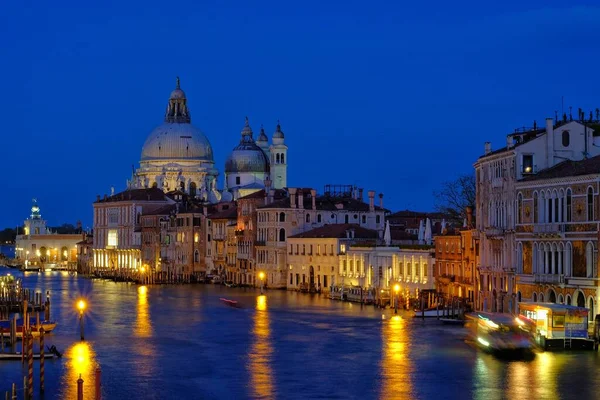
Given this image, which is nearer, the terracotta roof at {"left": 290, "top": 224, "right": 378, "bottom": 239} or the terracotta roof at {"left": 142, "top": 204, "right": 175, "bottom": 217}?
the terracotta roof at {"left": 290, "top": 224, "right": 378, "bottom": 239}

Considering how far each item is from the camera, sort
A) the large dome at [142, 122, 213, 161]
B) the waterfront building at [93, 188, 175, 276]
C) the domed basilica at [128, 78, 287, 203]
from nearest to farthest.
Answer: the waterfront building at [93, 188, 175, 276], the domed basilica at [128, 78, 287, 203], the large dome at [142, 122, 213, 161]

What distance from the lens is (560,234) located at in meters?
42.0

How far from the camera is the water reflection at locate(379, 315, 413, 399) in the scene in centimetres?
3073

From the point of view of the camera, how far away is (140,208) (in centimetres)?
11150

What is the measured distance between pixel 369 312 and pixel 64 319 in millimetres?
11574

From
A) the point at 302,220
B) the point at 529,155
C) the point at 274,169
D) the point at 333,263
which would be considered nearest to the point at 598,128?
the point at 529,155

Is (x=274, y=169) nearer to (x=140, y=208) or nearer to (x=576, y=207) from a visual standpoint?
(x=140, y=208)

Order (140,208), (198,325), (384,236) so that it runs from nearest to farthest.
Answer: (198,325) → (384,236) → (140,208)

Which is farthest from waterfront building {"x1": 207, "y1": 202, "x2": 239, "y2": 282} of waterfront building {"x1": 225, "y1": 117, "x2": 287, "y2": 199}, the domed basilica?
the domed basilica

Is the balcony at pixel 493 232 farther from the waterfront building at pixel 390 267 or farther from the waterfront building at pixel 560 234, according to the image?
the waterfront building at pixel 390 267

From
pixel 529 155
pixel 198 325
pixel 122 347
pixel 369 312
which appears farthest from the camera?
pixel 369 312

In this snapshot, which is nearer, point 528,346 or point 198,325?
point 528,346

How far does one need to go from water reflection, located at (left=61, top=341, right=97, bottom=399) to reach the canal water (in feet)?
0.09

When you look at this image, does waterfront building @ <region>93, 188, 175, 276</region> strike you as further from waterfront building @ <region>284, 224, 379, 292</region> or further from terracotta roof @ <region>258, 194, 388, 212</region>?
waterfront building @ <region>284, 224, 379, 292</region>
